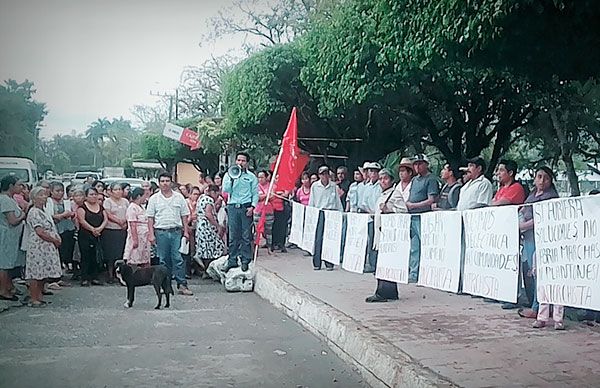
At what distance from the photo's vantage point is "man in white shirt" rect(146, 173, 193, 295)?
11.1 meters

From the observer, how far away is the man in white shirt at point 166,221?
11.1m

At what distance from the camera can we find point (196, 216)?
13820mm

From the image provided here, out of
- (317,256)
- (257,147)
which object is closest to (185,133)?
(257,147)

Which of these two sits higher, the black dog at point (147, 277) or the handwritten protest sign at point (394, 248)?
the handwritten protest sign at point (394, 248)

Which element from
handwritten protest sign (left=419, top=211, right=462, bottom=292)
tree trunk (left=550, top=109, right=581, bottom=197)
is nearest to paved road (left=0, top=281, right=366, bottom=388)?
handwritten protest sign (left=419, top=211, right=462, bottom=292)

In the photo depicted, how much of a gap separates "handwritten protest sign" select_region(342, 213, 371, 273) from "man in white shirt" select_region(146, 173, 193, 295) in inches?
97.5

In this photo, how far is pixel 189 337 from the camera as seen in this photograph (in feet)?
27.7

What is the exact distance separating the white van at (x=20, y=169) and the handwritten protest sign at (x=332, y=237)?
14.8 feet

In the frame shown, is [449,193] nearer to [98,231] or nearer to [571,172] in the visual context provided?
[98,231]

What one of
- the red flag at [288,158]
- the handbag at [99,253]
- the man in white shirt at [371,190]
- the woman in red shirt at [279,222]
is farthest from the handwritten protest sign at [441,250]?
the woman in red shirt at [279,222]

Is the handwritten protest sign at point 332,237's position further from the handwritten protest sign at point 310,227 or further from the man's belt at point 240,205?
the man's belt at point 240,205

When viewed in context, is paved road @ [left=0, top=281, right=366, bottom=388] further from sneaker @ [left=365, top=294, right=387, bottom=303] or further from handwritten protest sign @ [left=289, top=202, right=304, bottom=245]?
handwritten protest sign @ [left=289, top=202, right=304, bottom=245]

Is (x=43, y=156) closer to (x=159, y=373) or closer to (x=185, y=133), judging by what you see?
(x=159, y=373)

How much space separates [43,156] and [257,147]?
1700 cm
